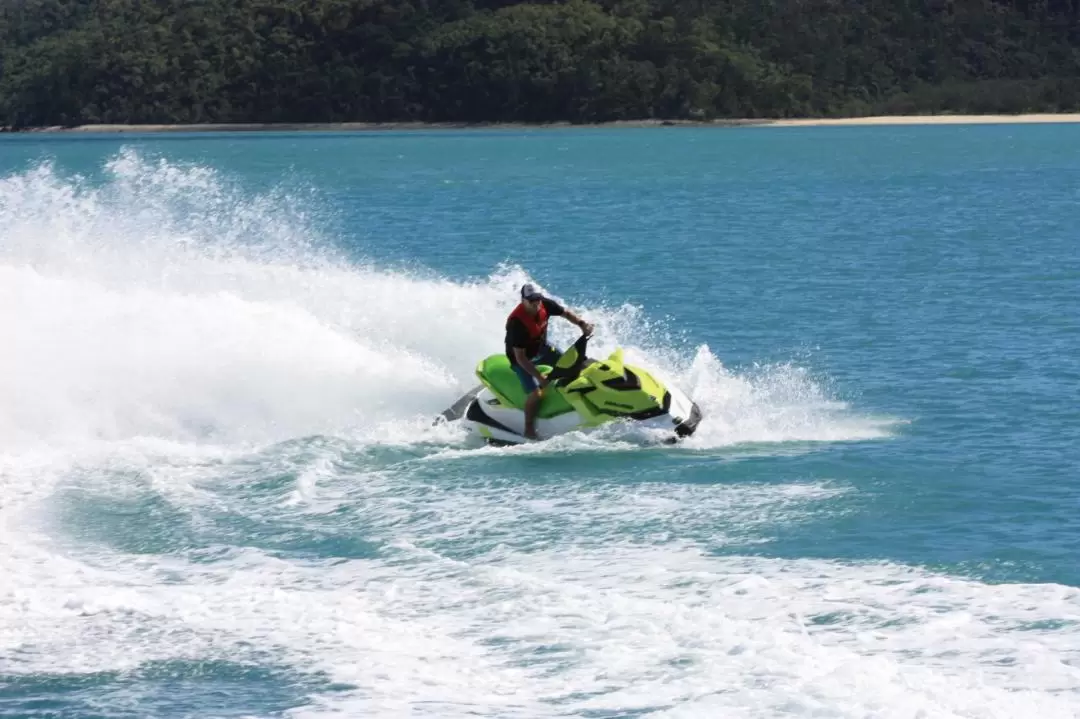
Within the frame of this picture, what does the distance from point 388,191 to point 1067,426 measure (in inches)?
1904

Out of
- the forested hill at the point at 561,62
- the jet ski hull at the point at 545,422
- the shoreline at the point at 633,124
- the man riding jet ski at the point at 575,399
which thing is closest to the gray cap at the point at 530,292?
the man riding jet ski at the point at 575,399

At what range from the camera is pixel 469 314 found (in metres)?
19.5

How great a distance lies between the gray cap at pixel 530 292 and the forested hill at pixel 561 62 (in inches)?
5119

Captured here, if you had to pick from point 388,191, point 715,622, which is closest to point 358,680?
point 715,622

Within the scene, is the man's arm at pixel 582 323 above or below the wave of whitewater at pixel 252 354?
above

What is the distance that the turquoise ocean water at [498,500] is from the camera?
9258 mm

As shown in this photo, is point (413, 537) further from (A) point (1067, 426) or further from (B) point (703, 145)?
(B) point (703, 145)

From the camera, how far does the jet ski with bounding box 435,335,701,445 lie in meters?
15.1

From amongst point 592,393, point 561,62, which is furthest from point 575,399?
point 561,62

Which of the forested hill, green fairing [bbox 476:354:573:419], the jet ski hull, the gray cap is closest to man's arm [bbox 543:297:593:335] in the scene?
the gray cap

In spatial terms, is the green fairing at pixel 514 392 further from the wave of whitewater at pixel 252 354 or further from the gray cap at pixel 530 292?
the wave of whitewater at pixel 252 354

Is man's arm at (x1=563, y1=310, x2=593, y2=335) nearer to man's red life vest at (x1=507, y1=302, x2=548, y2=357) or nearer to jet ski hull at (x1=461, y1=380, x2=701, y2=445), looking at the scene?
man's red life vest at (x1=507, y1=302, x2=548, y2=357)

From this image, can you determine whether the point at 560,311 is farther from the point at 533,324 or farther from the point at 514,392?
the point at 514,392

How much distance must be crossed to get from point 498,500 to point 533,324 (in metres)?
2.40
